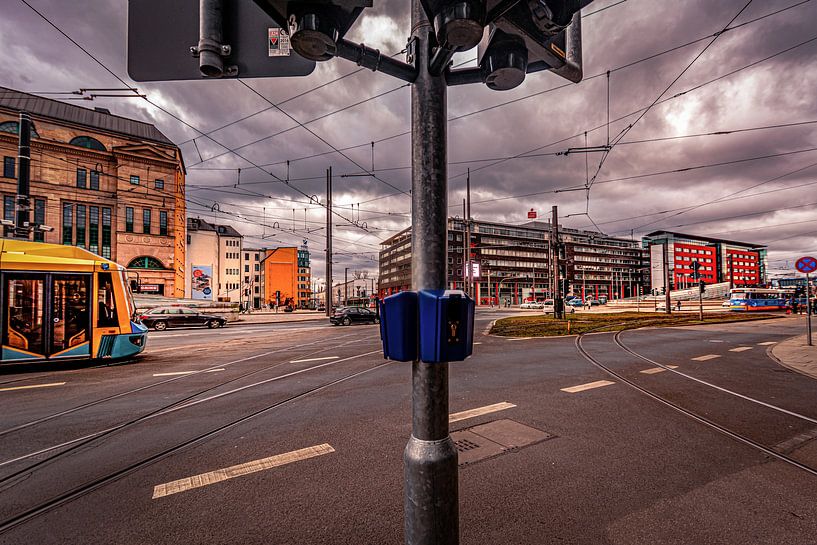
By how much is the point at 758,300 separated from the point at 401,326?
57385 mm

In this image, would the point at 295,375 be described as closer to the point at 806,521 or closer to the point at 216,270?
the point at 806,521

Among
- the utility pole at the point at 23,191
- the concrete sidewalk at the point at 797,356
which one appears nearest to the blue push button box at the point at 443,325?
the concrete sidewalk at the point at 797,356

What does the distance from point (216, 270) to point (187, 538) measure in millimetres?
86954

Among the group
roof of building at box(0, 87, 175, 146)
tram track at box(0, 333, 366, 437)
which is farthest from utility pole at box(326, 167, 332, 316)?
roof of building at box(0, 87, 175, 146)

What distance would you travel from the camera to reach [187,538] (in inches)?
102

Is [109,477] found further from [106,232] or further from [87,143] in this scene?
[87,143]

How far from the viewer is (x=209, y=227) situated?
79938 millimetres

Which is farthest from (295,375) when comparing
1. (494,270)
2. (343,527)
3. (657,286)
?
(657,286)

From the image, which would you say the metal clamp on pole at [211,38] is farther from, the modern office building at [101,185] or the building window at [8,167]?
the building window at [8,167]

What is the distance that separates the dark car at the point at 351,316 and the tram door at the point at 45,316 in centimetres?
1719

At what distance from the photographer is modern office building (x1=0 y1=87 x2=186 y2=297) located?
34906 mm

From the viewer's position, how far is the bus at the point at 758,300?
4241cm

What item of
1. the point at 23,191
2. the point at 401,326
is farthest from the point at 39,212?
the point at 401,326

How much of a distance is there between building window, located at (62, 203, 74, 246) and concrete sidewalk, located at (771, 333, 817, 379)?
50024 millimetres
